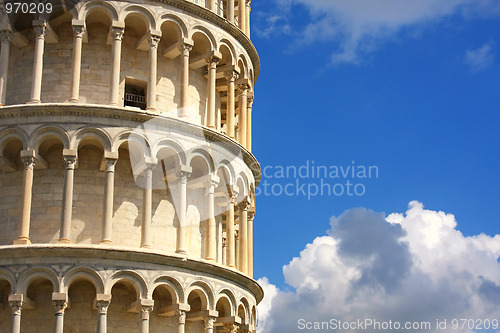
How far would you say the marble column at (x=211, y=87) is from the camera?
1219 inches

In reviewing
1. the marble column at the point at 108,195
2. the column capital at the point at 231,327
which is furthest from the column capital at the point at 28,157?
the column capital at the point at 231,327

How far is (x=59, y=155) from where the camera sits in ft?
94.6

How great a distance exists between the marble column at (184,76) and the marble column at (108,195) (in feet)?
10.9

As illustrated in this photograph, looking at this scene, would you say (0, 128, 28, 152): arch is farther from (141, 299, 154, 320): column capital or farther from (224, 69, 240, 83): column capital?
(224, 69, 240, 83): column capital

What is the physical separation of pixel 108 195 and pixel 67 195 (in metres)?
1.24

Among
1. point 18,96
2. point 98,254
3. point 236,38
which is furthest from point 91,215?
point 236,38

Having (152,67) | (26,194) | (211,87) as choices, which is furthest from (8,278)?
(211,87)

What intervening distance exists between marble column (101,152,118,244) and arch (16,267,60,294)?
1.82 meters

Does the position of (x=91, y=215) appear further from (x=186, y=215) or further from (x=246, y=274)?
(x=246, y=274)

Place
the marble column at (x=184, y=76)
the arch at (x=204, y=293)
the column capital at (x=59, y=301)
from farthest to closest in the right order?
the marble column at (x=184, y=76) → the arch at (x=204, y=293) → the column capital at (x=59, y=301)

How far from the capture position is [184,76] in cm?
3031

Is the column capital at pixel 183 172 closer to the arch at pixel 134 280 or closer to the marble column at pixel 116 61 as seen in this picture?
the marble column at pixel 116 61

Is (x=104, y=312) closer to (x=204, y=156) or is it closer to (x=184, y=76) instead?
(x=204, y=156)

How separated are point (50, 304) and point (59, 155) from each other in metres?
4.90
